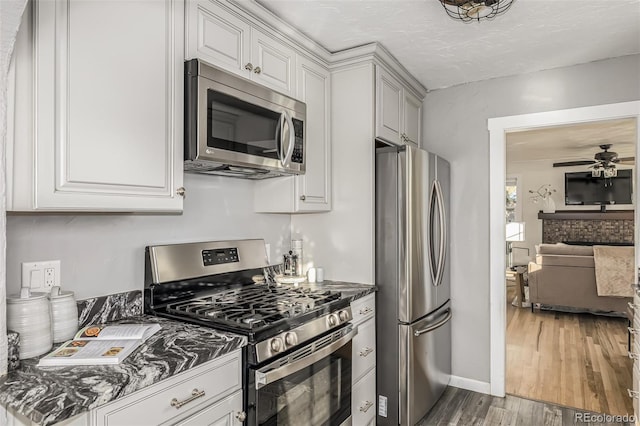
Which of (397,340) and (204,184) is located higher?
(204,184)

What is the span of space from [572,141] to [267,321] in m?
5.81

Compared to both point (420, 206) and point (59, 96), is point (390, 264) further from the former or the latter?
point (59, 96)

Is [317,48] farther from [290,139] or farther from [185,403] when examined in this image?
[185,403]

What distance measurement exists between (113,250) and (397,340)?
1.61 meters

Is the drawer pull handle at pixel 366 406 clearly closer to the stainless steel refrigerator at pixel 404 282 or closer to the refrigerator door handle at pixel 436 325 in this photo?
the stainless steel refrigerator at pixel 404 282

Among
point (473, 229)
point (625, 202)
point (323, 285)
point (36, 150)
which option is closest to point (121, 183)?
point (36, 150)

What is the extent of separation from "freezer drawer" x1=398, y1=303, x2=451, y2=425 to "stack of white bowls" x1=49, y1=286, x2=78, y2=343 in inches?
66.8

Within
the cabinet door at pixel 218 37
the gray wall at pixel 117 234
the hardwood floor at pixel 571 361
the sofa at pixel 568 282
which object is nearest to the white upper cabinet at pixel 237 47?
the cabinet door at pixel 218 37

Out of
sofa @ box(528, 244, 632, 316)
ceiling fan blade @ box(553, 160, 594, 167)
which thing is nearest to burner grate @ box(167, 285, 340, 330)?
sofa @ box(528, 244, 632, 316)

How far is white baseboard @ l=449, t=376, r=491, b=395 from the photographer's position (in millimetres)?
3049

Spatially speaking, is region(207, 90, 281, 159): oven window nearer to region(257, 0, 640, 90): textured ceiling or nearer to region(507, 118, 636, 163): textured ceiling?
region(257, 0, 640, 90): textured ceiling

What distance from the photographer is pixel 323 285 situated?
2.48m

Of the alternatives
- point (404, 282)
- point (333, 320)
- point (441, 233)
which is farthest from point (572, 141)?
point (333, 320)

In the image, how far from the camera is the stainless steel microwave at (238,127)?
64.6 inches
